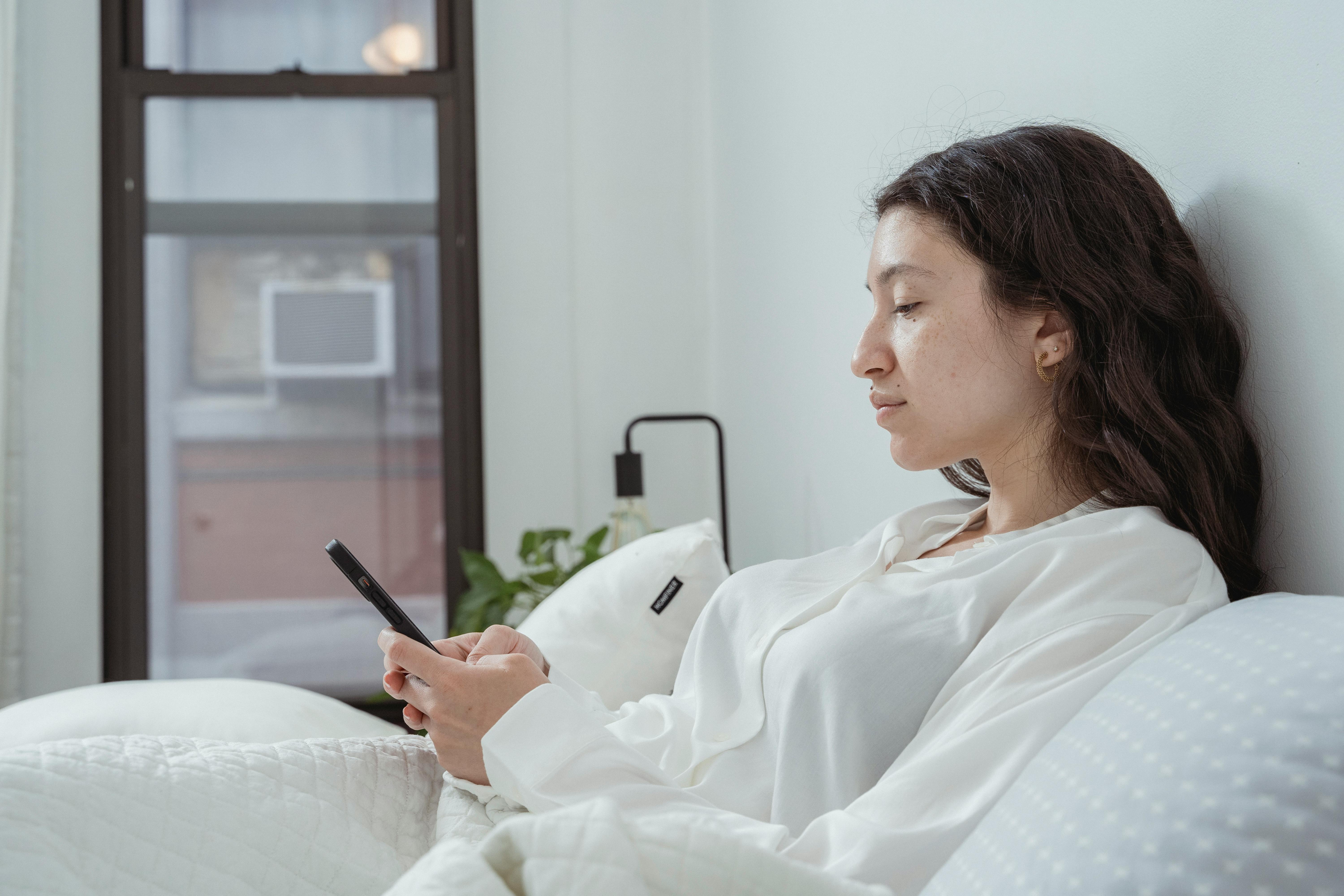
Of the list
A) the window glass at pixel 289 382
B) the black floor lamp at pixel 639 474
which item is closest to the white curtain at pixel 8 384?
the window glass at pixel 289 382

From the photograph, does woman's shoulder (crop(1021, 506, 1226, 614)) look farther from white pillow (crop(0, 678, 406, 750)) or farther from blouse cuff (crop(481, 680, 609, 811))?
white pillow (crop(0, 678, 406, 750))

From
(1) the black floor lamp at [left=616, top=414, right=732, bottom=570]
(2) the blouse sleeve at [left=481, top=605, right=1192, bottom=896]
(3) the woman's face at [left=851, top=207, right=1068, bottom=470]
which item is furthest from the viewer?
(1) the black floor lamp at [left=616, top=414, right=732, bottom=570]

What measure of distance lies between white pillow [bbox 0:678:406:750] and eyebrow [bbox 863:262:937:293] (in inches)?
34.8

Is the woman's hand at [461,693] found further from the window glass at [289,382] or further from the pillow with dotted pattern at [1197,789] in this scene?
the window glass at [289,382]

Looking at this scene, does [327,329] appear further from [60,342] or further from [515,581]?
[515,581]

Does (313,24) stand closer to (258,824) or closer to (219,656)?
(219,656)

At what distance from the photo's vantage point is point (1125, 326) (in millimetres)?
756

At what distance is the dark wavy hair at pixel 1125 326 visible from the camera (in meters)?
0.73

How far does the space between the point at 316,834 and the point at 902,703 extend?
450 millimetres

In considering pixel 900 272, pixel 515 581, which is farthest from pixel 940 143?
pixel 515 581

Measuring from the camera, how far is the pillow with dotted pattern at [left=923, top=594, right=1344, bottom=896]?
420 millimetres

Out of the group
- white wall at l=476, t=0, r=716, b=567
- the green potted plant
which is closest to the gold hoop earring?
the green potted plant

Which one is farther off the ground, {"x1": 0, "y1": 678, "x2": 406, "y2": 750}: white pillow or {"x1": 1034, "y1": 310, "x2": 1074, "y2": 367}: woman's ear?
{"x1": 1034, "y1": 310, "x2": 1074, "y2": 367}: woman's ear

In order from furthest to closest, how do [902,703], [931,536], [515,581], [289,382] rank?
[289,382] → [515,581] → [931,536] → [902,703]
